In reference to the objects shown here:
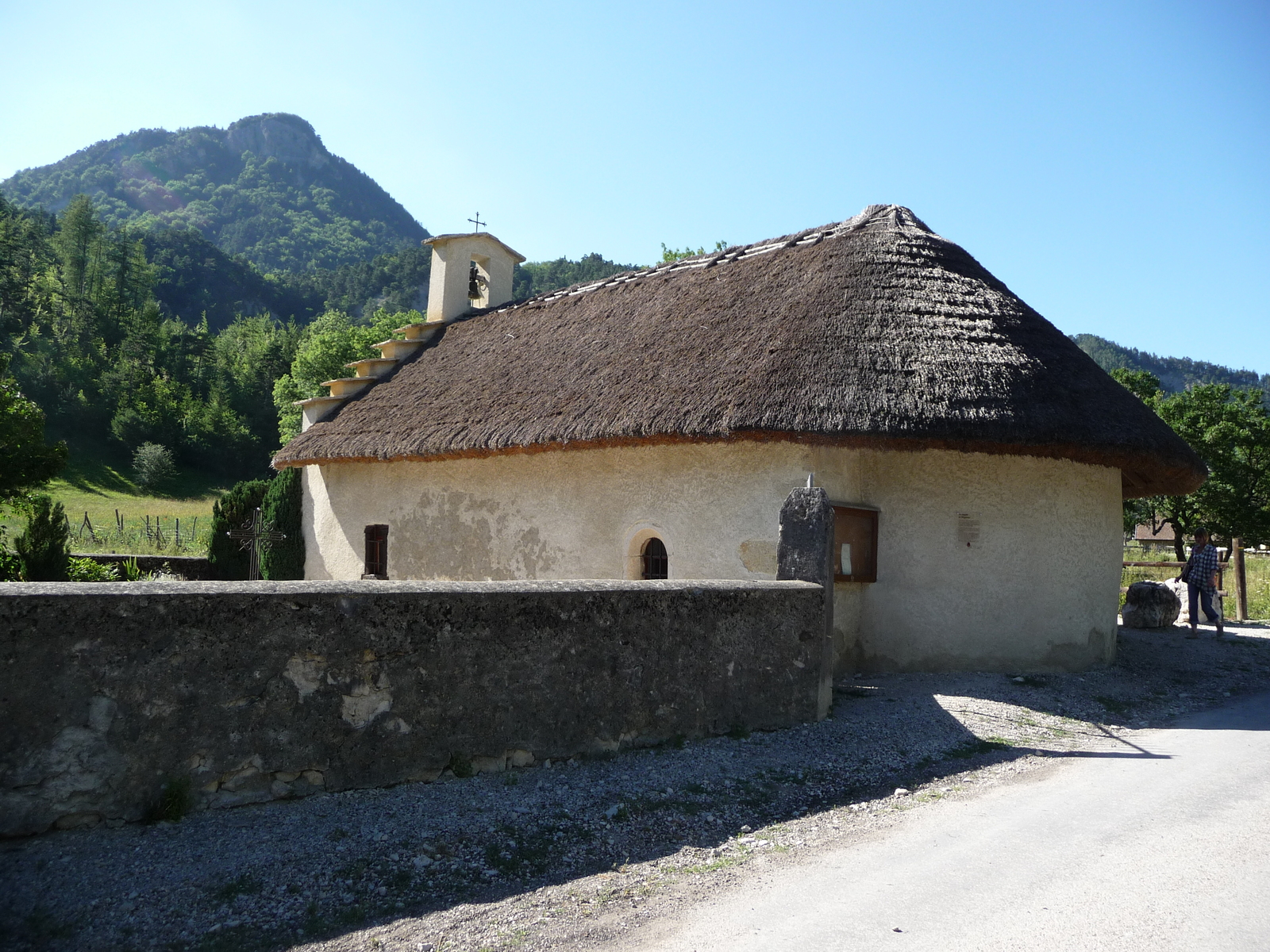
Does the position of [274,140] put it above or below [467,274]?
above

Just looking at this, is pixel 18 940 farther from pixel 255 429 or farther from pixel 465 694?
pixel 255 429

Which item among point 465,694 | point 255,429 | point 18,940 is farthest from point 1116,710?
point 255,429

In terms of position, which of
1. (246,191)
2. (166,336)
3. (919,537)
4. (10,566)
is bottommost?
(10,566)

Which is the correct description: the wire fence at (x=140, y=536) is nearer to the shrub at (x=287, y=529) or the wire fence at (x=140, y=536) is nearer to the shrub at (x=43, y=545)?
the shrub at (x=43, y=545)

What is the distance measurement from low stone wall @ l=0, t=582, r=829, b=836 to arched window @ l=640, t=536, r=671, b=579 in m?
3.86

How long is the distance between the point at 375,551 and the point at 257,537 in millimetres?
3055

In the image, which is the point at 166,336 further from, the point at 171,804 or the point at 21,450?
the point at 171,804

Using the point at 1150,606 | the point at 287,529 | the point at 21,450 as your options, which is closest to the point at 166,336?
the point at 21,450

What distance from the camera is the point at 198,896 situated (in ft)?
11.9

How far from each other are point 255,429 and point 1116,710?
53.3m

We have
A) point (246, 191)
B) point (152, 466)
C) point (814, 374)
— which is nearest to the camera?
point (814, 374)

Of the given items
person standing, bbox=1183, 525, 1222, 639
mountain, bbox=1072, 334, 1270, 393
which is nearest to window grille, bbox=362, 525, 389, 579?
person standing, bbox=1183, 525, 1222, 639

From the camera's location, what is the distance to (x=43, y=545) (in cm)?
1412

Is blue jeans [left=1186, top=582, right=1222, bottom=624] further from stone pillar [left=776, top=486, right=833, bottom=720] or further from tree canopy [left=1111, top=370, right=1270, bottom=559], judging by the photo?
tree canopy [left=1111, top=370, right=1270, bottom=559]
